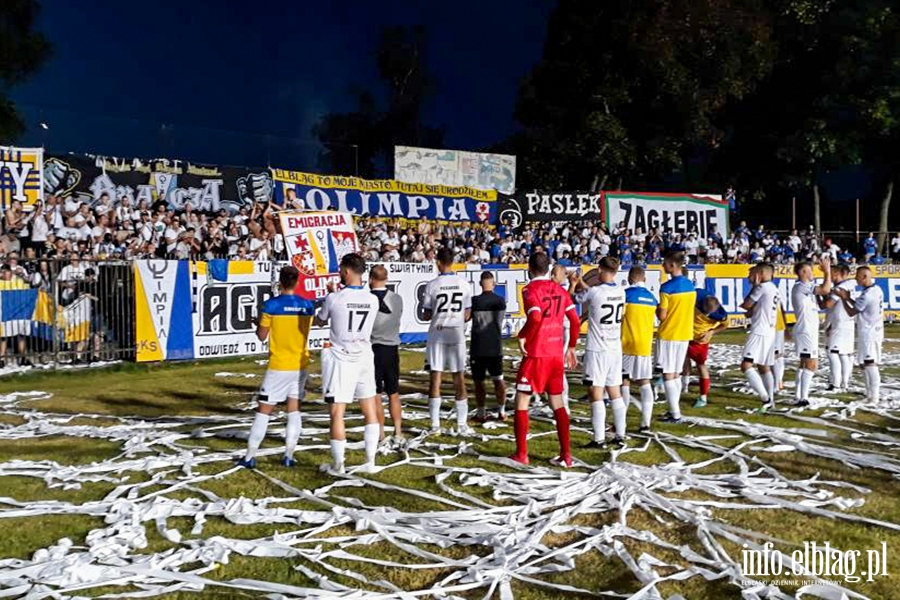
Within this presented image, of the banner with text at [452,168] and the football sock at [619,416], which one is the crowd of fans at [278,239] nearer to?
the banner with text at [452,168]

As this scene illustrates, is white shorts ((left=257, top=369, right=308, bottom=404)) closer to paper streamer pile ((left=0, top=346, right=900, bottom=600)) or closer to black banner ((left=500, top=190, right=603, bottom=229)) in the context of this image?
paper streamer pile ((left=0, top=346, right=900, bottom=600))

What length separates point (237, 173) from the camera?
26.7 meters

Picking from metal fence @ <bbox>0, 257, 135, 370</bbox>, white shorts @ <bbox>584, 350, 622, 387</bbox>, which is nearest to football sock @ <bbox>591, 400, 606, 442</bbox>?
white shorts @ <bbox>584, 350, 622, 387</bbox>

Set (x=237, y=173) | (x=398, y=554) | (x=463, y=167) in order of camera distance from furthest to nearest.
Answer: (x=463, y=167), (x=237, y=173), (x=398, y=554)

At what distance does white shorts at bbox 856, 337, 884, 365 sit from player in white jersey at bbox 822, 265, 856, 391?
551mm

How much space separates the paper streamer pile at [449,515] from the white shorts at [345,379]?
0.91m

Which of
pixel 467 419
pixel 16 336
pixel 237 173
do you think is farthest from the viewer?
pixel 237 173

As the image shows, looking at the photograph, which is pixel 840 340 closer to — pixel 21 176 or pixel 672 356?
pixel 672 356

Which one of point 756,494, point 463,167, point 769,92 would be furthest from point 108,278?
point 769,92

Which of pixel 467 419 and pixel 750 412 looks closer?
pixel 467 419

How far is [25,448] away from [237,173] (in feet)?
57.5

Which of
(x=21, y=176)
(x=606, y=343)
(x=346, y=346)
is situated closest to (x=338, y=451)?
(x=346, y=346)

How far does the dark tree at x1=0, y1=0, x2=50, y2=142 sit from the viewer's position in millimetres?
30875

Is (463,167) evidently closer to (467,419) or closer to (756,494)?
(467,419)
